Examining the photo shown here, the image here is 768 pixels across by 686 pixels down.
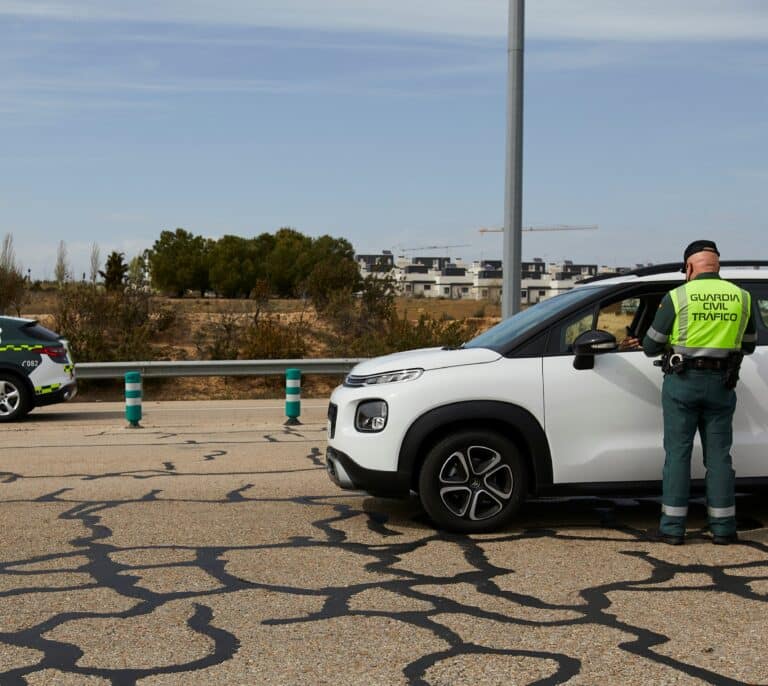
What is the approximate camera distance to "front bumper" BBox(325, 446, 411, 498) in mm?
7441

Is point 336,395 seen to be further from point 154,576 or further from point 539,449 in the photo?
point 154,576

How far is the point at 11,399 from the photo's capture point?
1656cm

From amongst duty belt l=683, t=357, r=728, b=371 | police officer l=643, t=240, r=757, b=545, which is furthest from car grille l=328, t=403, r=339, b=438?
duty belt l=683, t=357, r=728, b=371

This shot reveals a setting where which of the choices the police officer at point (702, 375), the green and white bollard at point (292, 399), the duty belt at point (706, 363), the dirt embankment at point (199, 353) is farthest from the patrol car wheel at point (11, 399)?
the duty belt at point (706, 363)

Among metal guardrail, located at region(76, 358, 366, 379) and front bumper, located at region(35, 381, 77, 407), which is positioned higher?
metal guardrail, located at region(76, 358, 366, 379)

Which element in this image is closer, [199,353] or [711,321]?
[711,321]

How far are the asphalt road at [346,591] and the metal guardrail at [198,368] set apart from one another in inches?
434

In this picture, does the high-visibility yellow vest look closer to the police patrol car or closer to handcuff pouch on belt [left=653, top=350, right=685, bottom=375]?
handcuff pouch on belt [left=653, top=350, right=685, bottom=375]

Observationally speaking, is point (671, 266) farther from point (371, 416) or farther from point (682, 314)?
point (371, 416)

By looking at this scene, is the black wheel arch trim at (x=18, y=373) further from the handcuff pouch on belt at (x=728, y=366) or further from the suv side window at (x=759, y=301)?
the handcuff pouch on belt at (x=728, y=366)

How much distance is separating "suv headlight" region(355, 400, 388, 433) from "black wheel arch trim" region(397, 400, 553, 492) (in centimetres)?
21

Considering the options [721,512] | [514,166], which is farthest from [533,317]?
[514,166]

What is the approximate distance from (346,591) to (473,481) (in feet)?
5.51

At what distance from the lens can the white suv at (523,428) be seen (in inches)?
291
